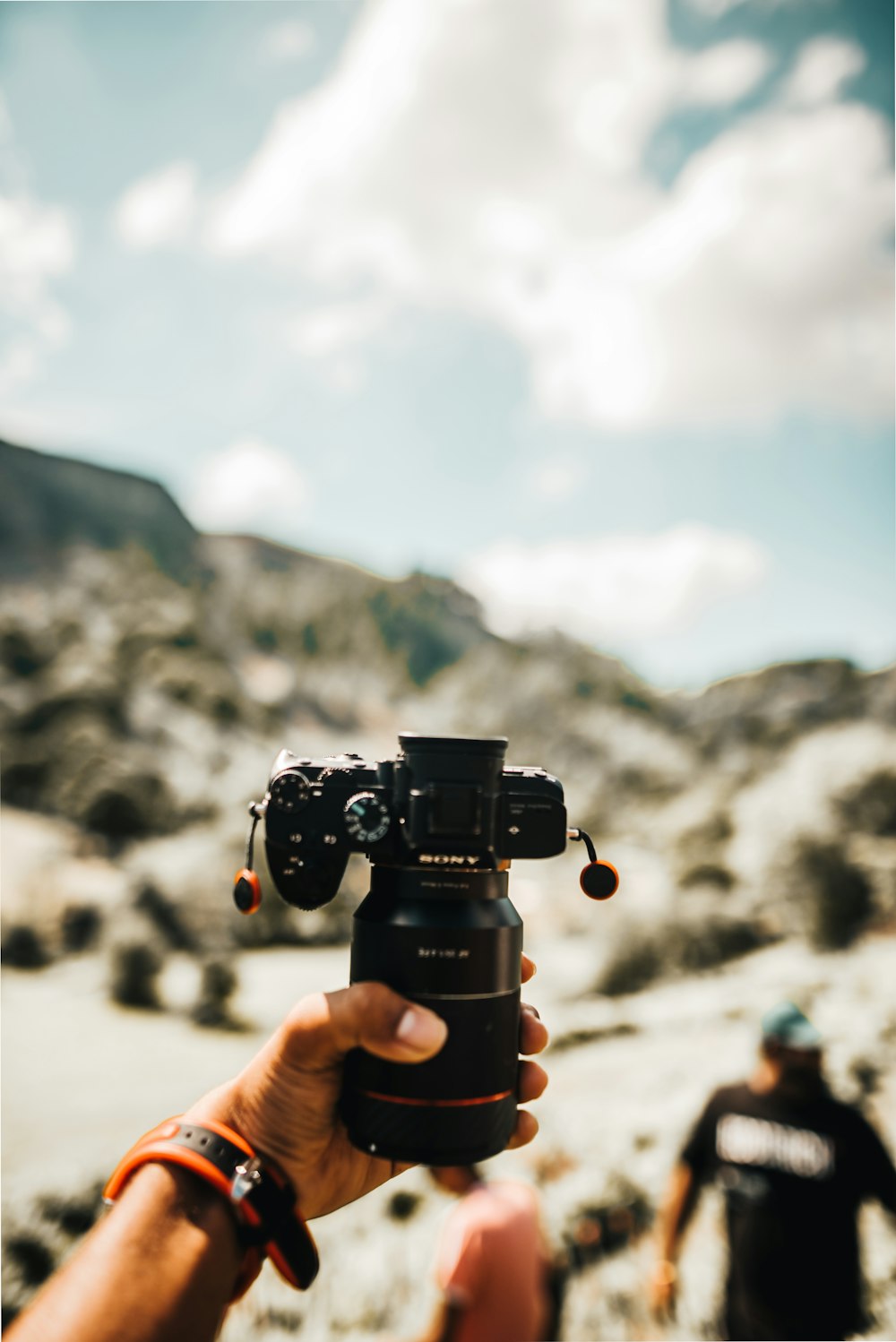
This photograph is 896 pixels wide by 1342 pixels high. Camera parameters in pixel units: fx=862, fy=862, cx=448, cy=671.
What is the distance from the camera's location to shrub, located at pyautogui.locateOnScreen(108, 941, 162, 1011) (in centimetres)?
1509

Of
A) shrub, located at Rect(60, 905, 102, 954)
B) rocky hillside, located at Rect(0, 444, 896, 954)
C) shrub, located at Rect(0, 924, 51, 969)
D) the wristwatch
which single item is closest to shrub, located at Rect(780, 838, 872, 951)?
rocky hillside, located at Rect(0, 444, 896, 954)

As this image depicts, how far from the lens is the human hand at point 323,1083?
5.16 feet

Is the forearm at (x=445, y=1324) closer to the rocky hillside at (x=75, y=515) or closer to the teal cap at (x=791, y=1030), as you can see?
the teal cap at (x=791, y=1030)

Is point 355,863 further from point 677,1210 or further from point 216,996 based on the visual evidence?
point 677,1210

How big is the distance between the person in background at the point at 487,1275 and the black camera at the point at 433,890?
1.93 meters

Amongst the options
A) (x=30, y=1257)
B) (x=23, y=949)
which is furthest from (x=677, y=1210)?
(x=23, y=949)

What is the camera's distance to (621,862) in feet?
88.1

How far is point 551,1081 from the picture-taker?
1126cm

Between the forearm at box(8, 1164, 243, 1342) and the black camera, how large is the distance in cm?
30

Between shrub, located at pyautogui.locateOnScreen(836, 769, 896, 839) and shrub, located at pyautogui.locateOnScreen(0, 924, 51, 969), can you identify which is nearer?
shrub, located at pyautogui.locateOnScreen(0, 924, 51, 969)

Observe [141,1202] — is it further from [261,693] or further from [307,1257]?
[261,693]

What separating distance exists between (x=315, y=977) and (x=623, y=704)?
31674mm

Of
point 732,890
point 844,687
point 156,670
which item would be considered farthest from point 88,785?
point 844,687

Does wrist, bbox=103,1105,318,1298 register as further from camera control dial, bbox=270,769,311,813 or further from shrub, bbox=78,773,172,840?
shrub, bbox=78,773,172,840
